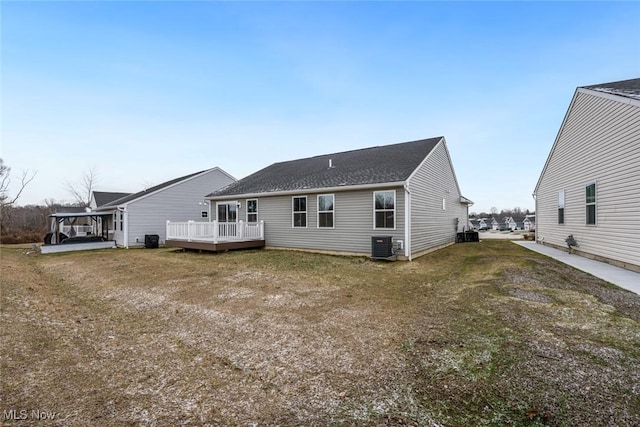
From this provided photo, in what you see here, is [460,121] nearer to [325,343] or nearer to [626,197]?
[626,197]

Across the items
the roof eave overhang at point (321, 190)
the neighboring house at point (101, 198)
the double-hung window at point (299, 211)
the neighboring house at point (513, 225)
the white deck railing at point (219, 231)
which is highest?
the neighboring house at point (101, 198)

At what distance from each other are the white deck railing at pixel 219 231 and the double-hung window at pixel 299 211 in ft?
6.76

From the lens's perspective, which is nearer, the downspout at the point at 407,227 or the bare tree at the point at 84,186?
the downspout at the point at 407,227

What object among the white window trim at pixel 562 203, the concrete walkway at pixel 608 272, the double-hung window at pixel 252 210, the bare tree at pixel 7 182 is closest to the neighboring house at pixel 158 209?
the double-hung window at pixel 252 210

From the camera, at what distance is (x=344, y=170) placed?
1427 centimetres

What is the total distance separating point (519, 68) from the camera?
45.5 feet

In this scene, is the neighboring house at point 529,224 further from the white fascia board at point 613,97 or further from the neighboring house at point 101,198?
the neighboring house at point 101,198

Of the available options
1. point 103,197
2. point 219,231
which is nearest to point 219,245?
point 219,231

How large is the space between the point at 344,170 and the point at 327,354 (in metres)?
11.4

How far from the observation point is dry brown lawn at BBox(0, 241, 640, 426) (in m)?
2.55

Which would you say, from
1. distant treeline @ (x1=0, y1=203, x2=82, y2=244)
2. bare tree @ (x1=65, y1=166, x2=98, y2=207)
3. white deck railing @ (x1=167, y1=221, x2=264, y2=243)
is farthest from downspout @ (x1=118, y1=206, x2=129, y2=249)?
bare tree @ (x1=65, y1=166, x2=98, y2=207)

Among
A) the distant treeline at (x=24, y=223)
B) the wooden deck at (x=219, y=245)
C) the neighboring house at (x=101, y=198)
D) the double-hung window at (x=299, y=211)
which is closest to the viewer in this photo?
the wooden deck at (x=219, y=245)

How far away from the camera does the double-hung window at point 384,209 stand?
11296mm

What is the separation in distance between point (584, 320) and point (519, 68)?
539 inches
